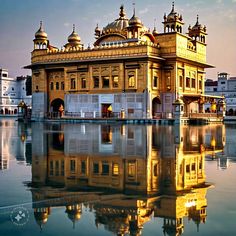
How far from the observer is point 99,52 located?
38594 mm

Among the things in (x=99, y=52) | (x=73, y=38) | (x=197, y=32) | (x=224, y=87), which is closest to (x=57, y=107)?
(x=73, y=38)

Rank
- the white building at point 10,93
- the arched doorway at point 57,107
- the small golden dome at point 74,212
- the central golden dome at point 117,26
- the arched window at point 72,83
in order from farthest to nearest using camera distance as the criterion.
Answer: the white building at point 10,93, the central golden dome at point 117,26, the arched doorway at point 57,107, the arched window at point 72,83, the small golden dome at point 74,212

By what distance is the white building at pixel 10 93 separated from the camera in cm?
8582

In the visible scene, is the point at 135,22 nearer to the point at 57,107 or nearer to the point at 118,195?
the point at 57,107

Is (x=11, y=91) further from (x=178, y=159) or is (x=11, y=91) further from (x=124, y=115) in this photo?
(x=178, y=159)

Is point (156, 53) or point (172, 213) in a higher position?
point (156, 53)

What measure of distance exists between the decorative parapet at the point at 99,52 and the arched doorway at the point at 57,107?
4680 millimetres

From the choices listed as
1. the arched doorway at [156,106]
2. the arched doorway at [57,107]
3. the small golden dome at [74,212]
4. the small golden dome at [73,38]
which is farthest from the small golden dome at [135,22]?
the small golden dome at [74,212]

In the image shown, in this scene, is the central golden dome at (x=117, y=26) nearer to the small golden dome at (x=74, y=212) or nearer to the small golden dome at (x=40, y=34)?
the small golden dome at (x=40, y=34)

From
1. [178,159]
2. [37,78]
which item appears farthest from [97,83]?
[178,159]

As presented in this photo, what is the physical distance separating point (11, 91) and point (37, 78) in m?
47.8

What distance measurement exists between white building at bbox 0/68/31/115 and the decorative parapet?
45.0 meters

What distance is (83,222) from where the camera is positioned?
400 cm

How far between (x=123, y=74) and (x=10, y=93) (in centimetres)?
5637
